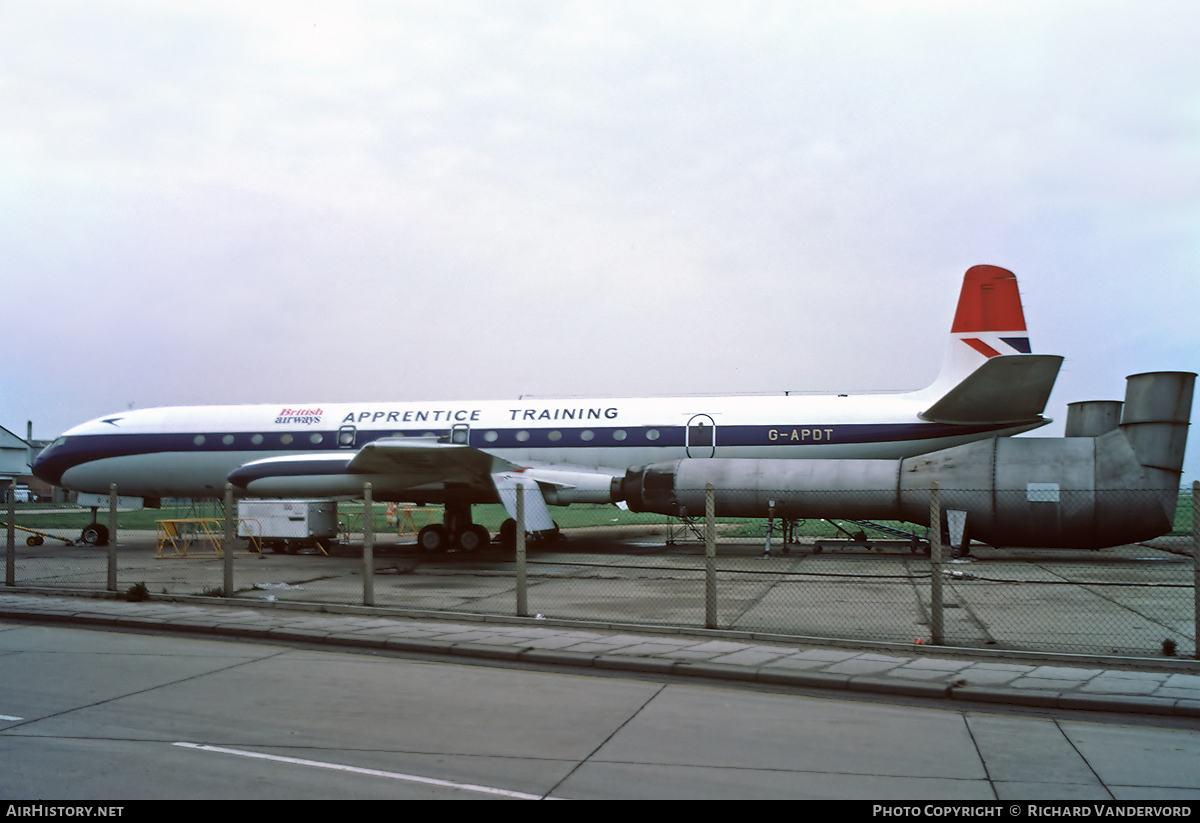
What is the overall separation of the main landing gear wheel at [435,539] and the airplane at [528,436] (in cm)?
5

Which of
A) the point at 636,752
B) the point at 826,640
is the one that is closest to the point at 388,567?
the point at 826,640

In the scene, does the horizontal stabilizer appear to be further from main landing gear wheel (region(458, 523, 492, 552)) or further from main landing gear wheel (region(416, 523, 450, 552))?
main landing gear wheel (region(416, 523, 450, 552))

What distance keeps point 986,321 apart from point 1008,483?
14.2ft

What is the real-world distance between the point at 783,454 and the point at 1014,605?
334 inches

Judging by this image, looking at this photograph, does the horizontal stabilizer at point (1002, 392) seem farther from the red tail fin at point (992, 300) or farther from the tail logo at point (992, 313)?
the red tail fin at point (992, 300)

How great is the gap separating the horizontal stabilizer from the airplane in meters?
0.04

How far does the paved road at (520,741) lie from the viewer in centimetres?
525

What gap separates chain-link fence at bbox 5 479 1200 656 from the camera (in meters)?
10.8

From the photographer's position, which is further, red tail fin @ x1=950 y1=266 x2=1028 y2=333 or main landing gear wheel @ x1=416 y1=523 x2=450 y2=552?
main landing gear wheel @ x1=416 y1=523 x2=450 y2=552

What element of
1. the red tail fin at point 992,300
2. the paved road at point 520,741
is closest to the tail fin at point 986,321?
the red tail fin at point 992,300

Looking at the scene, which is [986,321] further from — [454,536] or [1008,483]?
[454,536]

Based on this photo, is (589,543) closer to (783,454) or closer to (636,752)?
(783,454)

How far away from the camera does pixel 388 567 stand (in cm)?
1886

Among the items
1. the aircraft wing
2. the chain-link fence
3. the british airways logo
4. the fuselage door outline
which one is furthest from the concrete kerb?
the british airways logo
